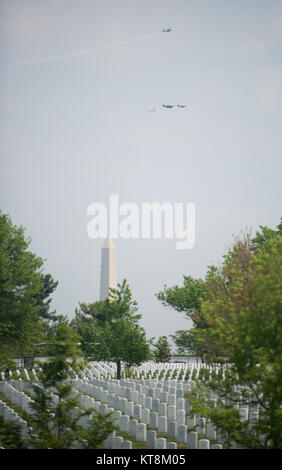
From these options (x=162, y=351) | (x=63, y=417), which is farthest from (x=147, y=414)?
(x=162, y=351)

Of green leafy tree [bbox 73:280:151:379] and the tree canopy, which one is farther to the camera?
green leafy tree [bbox 73:280:151:379]

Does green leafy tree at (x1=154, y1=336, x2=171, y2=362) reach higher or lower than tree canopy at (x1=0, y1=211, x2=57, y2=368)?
lower

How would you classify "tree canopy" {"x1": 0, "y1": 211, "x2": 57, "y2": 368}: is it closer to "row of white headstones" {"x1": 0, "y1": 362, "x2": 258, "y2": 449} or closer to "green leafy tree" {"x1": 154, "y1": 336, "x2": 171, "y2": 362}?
"row of white headstones" {"x1": 0, "y1": 362, "x2": 258, "y2": 449}

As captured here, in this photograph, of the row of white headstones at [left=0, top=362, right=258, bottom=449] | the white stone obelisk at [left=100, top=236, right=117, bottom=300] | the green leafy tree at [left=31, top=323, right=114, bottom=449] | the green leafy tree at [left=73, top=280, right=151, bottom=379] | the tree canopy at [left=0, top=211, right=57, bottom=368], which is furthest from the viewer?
the white stone obelisk at [left=100, top=236, right=117, bottom=300]

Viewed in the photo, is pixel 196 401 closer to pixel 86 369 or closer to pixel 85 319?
pixel 86 369

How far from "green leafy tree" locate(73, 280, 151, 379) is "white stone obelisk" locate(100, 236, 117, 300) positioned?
27.2m

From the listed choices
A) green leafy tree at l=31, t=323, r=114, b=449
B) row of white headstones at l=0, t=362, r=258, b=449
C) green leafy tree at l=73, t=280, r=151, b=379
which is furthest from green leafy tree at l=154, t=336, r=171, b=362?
green leafy tree at l=31, t=323, r=114, b=449

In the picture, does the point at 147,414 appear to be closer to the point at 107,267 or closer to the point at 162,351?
the point at 162,351

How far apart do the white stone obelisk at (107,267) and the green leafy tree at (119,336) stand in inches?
1070

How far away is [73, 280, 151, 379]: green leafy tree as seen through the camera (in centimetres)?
3441

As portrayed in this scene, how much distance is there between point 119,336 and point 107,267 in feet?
99.3

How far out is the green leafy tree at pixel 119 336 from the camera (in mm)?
34406

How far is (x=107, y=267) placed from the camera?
212 feet
